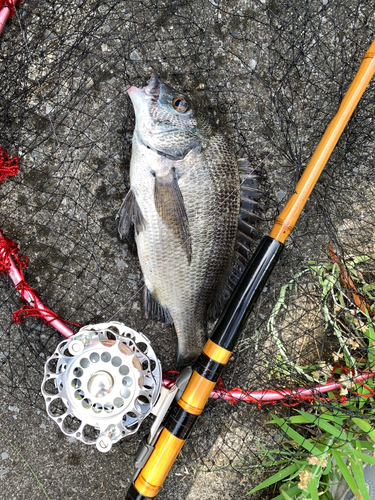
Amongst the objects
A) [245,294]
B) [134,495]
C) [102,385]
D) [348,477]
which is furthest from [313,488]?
[102,385]

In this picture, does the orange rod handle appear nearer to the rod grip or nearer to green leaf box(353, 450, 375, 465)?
green leaf box(353, 450, 375, 465)

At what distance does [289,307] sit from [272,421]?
0.71 m

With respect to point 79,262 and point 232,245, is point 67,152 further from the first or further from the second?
point 232,245

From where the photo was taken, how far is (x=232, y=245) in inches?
80.7

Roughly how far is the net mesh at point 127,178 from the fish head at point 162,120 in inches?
12.0

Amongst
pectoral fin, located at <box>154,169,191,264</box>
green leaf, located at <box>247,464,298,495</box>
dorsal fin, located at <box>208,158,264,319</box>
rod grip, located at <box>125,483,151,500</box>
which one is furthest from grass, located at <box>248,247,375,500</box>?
pectoral fin, located at <box>154,169,191,264</box>

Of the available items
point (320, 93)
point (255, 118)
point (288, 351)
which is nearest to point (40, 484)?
point (288, 351)

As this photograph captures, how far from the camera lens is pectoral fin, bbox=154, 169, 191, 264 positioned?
1.92 metres

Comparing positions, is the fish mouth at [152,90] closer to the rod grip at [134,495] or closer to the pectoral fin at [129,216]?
the pectoral fin at [129,216]

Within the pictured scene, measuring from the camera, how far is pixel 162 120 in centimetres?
193

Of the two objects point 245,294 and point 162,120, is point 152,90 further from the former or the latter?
point 245,294

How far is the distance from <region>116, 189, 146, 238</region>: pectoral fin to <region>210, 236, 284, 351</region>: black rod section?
63cm

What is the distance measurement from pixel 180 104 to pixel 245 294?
1046 mm

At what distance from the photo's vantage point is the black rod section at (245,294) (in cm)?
180
